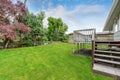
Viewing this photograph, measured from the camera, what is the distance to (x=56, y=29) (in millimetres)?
31062

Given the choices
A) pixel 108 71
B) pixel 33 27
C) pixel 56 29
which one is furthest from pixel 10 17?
pixel 56 29

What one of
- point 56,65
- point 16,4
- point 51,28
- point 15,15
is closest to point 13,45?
point 15,15

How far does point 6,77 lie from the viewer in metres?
5.28

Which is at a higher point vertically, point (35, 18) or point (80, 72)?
point (35, 18)

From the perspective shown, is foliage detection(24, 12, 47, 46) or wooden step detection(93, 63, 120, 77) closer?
wooden step detection(93, 63, 120, 77)

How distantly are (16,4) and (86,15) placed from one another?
12.1 meters

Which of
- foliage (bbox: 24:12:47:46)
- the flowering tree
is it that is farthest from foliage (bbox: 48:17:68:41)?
the flowering tree

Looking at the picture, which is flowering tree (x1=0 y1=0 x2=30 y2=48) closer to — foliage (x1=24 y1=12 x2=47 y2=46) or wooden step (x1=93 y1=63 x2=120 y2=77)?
foliage (x1=24 y1=12 x2=47 y2=46)

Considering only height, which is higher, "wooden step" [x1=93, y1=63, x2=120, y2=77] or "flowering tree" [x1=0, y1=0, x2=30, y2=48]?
"flowering tree" [x1=0, y1=0, x2=30, y2=48]

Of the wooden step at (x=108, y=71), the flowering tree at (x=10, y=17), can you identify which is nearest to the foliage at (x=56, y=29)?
the flowering tree at (x=10, y=17)

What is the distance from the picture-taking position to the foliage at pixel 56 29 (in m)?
30.4

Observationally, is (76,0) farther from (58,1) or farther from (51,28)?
(51,28)

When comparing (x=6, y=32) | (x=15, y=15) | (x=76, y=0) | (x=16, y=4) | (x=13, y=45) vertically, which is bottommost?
(x=13, y=45)

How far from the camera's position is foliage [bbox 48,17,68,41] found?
30353mm
